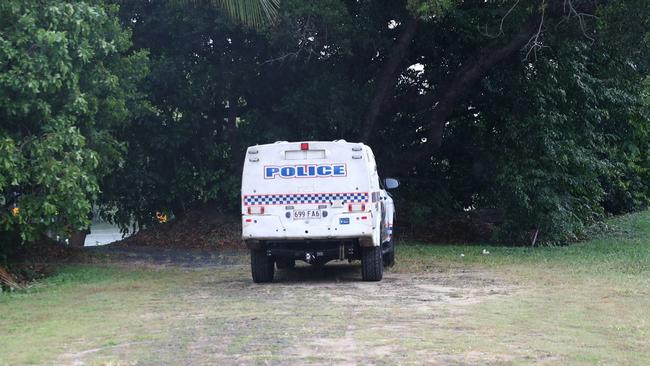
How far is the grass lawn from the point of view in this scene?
9.34m

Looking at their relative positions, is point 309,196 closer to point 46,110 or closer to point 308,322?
point 308,322

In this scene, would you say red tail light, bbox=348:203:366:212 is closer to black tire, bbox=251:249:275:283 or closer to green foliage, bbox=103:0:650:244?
black tire, bbox=251:249:275:283

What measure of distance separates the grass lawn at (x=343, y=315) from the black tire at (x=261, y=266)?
0.24m

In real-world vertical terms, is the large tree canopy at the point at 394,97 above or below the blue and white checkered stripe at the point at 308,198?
above

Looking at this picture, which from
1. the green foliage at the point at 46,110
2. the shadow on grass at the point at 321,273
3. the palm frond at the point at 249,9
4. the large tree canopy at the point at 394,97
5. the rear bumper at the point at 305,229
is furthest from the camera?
the large tree canopy at the point at 394,97

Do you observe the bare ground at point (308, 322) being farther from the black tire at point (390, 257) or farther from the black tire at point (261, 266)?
the black tire at point (390, 257)

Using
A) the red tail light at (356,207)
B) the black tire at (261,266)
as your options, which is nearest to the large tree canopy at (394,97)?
the black tire at (261,266)

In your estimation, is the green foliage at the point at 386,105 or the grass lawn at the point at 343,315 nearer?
the grass lawn at the point at 343,315

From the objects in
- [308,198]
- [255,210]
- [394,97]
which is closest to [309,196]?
[308,198]

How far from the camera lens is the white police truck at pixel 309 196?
1532 centimetres

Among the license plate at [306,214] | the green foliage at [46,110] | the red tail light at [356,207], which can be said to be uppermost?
the green foliage at [46,110]

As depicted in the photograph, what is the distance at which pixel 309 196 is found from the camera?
604 inches

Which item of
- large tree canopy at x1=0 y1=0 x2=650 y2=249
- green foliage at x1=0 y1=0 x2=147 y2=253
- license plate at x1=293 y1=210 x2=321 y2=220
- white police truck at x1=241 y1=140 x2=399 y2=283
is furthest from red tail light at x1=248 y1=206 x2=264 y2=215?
large tree canopy at x1=0 y1=0 x2=650 y2=249

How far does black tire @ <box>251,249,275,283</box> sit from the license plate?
1057mm
